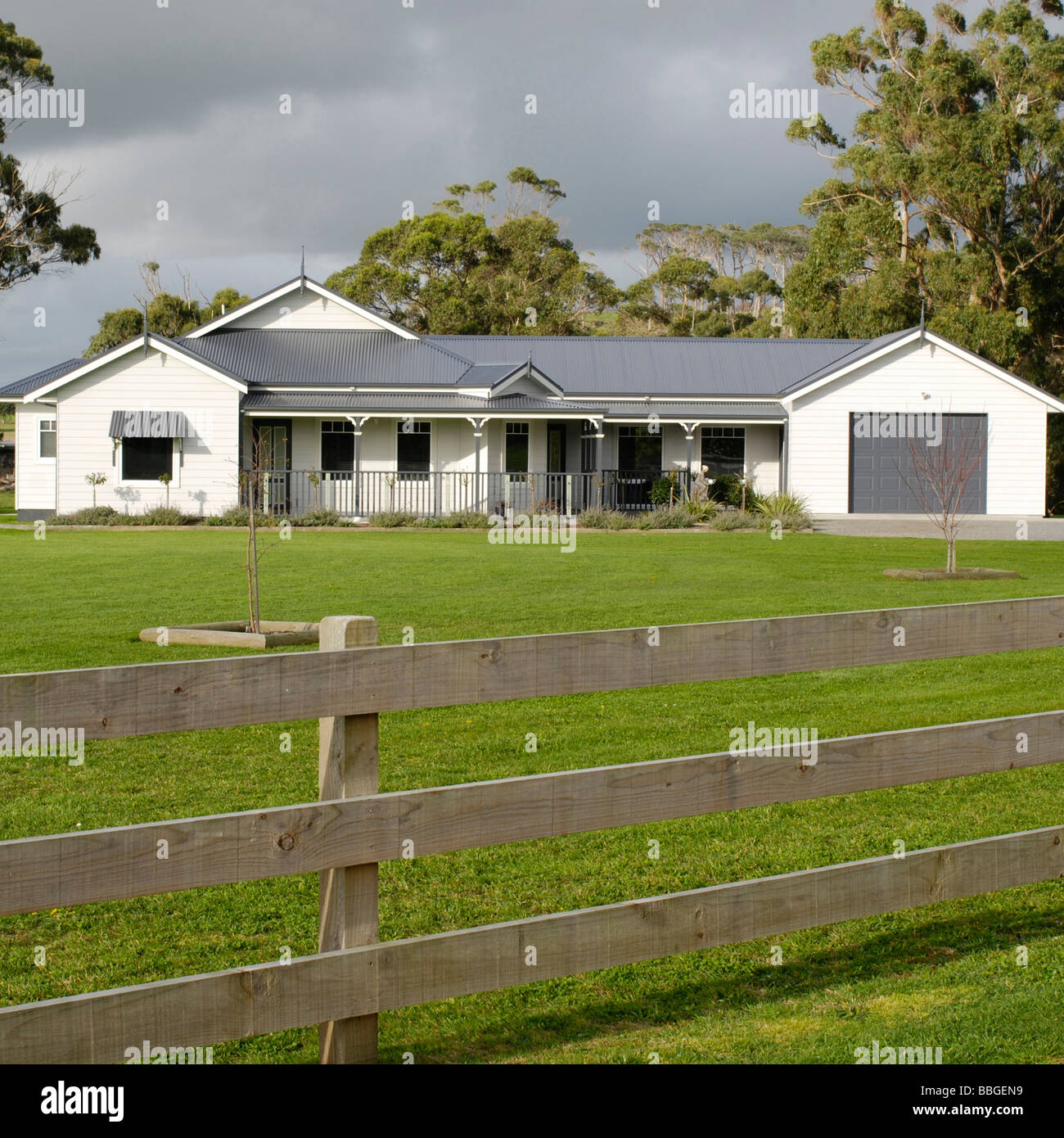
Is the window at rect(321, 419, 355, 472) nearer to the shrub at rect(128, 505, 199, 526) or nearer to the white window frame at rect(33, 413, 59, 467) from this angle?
the shrub at rect(128, 505, 199, 526)

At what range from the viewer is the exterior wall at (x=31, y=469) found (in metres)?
33.4

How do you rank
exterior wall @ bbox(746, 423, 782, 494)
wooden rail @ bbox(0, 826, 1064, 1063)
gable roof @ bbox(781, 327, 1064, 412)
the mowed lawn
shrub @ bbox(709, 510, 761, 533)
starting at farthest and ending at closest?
exterior wall @ bbox(746, 423, 782, 494) < gable roof @ bbox(781, 327, 1064, 412) < shrub @ bbox(709, 510, 761, 533) < the mowed lawn < wooden rail @ bbox(0, 826, 1064, 1063)

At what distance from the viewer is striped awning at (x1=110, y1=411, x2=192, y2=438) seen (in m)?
31.1

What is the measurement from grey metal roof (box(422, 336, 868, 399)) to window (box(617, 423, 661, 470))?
1.07m

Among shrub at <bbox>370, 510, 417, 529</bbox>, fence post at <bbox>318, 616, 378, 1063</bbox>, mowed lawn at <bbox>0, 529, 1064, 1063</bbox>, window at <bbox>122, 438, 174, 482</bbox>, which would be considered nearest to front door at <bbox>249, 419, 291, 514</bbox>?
window at <bbox>122, 438, 174, 482</bbox>

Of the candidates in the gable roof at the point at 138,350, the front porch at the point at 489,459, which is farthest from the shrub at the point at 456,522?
the gable roof at the point at 138,350

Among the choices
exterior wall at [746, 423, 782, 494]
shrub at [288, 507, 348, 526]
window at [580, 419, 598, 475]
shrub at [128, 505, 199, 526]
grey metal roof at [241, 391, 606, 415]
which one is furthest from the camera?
exterior wall at [746, 423, 782, 494]

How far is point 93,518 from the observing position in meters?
30.1

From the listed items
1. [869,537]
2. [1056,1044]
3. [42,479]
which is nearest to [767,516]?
[869,537]

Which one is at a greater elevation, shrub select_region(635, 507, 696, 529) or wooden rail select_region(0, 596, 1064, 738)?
shrub select_region(635, 507, 696, 529)

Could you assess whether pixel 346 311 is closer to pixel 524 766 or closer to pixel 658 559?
pixel 658 559

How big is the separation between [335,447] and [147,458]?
4.81 metres

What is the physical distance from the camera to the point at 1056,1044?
382 cm

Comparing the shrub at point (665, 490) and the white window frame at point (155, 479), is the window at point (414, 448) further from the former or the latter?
the shrub at point (665, 490)
